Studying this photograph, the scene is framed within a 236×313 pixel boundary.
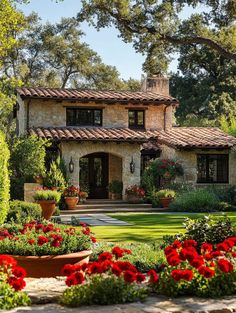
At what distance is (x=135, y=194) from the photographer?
25.9 metres

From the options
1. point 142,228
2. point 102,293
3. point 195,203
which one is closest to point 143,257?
point 102,293

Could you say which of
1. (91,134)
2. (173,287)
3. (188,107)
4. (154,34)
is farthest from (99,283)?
(188,107)

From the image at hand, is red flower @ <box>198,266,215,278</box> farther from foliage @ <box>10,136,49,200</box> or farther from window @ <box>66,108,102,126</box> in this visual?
window @ <box>66,108,102,126</box>

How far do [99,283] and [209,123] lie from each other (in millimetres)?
38761

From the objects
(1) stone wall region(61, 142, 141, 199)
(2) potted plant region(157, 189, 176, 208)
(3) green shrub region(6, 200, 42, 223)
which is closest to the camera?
(3) green shrub region(6, 200, 42, 223)

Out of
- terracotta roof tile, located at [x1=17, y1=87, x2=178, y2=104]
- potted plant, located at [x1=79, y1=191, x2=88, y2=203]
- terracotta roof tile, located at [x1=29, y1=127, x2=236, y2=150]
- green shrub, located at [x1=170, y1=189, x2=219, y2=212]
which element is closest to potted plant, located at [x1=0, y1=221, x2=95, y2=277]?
green shrub, located at [x1=170, y1=189, x2=219, y2=212]

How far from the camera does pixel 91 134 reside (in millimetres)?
26297

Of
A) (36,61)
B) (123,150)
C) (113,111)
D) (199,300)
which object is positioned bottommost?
(199,300)

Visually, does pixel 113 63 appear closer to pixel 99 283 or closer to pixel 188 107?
pixel 188 107

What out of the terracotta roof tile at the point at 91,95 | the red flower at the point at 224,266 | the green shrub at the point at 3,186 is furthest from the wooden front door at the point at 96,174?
the red flower at the point at 224,266

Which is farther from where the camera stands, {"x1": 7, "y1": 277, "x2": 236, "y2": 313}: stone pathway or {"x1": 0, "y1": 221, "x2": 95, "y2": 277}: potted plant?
{"x1": 0, "y1": 221, "x2": 95, "y2": 277}: potted plant

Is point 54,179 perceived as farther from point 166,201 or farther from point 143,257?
point 143,257

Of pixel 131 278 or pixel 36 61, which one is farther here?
pixel 36 61

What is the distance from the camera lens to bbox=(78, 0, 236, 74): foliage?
21.3 meters
